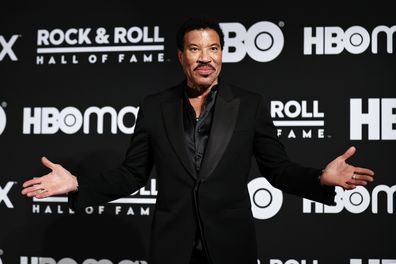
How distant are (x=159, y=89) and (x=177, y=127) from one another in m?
1.24

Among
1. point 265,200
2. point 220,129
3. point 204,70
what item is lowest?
point 265,200

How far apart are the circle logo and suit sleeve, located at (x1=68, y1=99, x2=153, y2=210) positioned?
1067 millimetres

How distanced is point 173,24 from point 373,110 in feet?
4.38

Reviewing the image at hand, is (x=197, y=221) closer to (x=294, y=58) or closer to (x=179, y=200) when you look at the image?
(x=179, y=200)

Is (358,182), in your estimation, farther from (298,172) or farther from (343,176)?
(298,172)

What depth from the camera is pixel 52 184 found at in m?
1.76

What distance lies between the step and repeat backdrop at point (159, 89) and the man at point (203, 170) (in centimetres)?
103

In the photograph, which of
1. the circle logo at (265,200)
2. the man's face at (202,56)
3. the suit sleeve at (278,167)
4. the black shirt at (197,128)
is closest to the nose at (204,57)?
the man's face at (202,56)

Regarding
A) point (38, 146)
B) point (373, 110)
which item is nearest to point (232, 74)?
point (373, 110)

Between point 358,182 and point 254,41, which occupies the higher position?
point 254,41

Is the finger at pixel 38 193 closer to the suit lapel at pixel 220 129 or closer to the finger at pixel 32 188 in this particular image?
the finger at pixel 32 188

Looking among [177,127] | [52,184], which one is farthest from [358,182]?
[52,184]

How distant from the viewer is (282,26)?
9.45 feet

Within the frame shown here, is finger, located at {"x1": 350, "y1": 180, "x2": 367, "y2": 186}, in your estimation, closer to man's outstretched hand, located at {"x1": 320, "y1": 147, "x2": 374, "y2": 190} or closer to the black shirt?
man's outstretched hand, located at {"x1": 320, "y1": 147, "x2": 374, "y2": 190}
